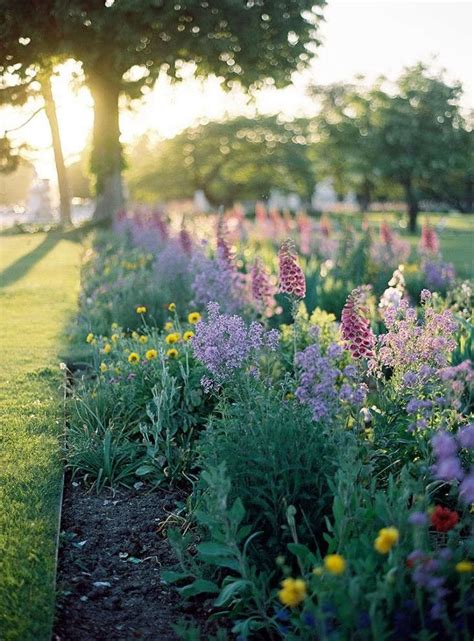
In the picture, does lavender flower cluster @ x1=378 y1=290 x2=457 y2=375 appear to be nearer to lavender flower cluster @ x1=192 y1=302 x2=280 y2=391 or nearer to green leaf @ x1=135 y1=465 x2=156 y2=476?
lavender flower cluster @ x1=192 y1=302 x2=280 y2=391

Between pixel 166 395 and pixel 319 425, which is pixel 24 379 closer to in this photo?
pixel 166 395

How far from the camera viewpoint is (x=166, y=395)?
477 cm

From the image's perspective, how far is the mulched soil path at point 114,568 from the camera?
127 inches

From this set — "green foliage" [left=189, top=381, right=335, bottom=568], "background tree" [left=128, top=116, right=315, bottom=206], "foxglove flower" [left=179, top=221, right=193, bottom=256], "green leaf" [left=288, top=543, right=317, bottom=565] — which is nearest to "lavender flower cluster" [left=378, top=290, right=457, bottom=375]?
"green foliage" [left=189, top=381, right=335, bottom=568]

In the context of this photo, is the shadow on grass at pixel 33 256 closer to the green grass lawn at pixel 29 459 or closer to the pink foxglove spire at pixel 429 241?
the green grass lawn at pixel 29 459

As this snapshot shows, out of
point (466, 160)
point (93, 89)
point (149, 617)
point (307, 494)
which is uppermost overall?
point (93, 89)

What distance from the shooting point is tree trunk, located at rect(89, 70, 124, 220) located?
901 inches

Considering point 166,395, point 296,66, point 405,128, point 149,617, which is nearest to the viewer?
point 149,617

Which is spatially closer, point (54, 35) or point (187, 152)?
point (54, 35)

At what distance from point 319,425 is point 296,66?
66.8 feet

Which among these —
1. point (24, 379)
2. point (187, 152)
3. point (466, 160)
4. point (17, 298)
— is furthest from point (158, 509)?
point (187, 152)

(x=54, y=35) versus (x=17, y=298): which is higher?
(x=54, y=35)

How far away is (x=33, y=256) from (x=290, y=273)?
14744 mm

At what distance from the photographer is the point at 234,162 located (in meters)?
46.2
